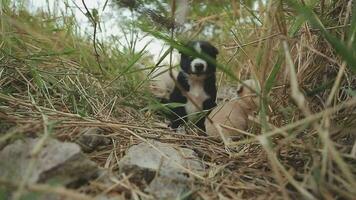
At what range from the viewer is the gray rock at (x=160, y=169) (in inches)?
49.9

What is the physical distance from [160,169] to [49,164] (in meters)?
0.32

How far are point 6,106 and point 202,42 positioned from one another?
130 centimetres

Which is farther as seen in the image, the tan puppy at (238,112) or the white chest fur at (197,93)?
the white chest fur at (197,93)

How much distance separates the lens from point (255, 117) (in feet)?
5.18

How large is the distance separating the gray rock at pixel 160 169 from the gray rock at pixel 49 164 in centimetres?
12

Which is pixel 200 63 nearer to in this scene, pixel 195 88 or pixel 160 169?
pixel 195 88

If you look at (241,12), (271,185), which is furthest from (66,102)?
(241,12)

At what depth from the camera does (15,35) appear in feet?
7.31

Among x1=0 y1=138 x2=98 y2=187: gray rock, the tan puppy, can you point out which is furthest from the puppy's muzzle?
x1=0 y1=138 x2=98 y2=187: gray rock

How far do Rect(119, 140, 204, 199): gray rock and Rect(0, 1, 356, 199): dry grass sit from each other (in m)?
0.04

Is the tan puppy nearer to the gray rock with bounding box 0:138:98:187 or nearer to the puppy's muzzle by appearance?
the puppy's muzzle

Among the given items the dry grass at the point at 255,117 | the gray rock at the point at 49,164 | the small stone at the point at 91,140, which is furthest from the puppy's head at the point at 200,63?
the gray rock at the point at 49,164

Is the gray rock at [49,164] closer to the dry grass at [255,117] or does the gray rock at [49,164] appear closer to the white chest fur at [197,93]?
the dry grass at [255,117]

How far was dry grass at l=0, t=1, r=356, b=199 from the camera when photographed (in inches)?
45.2
